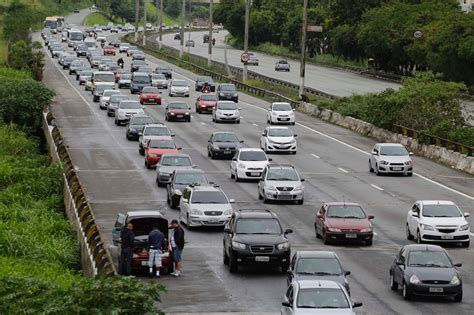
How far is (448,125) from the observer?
209ft

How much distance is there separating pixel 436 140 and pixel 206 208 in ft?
89.0

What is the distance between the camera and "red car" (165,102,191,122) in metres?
76.6

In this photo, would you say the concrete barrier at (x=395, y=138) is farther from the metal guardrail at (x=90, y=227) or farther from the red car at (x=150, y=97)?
the metal guardrail at (x=90, y=227)

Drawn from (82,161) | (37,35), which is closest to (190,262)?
(82,161)

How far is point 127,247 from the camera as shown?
30406mm

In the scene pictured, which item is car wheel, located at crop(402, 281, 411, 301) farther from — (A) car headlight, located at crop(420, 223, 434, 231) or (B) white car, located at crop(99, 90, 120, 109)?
(B) white car, located at crop(99, 90, 120, 109)

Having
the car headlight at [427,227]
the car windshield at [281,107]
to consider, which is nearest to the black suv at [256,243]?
the car headlight at [427,227]

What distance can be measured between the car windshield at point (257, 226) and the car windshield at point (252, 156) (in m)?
19.2

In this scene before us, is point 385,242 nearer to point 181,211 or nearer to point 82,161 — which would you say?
point 181,211

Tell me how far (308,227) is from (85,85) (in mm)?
63324

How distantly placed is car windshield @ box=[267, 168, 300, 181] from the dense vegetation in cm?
6280

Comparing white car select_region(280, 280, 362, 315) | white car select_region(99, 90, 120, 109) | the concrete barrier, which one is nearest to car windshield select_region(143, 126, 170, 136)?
the concrete barrier

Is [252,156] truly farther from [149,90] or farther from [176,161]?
[149,90]

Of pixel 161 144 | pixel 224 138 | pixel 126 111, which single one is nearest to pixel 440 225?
pixel 161 144
